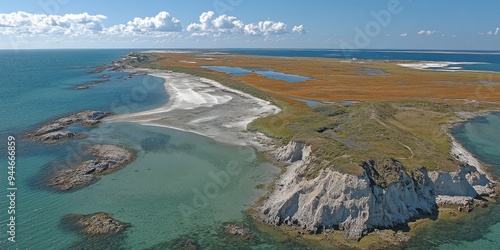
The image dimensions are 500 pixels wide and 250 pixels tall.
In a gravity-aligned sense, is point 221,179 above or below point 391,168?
below

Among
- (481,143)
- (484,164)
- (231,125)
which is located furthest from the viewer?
(231,125)

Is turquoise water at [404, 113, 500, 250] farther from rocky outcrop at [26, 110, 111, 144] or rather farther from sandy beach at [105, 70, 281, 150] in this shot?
rocky outcrop at [26, 110, 111, 144]

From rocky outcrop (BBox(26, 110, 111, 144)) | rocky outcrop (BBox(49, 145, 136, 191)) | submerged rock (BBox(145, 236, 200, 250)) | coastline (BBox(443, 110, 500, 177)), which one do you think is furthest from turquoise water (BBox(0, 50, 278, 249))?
coastline (BBox(443, 110, 500, 177))

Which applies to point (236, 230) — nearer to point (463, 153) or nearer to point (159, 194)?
point (159, 194)

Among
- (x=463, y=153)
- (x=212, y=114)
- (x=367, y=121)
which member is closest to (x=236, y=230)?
(x=367, y=121)

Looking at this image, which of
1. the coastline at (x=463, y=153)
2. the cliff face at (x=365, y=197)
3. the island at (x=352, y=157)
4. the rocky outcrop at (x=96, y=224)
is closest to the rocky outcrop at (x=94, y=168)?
the rocky outcrop at (x=96, y=224)

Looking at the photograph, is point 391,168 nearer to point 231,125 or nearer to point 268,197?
point 268,197

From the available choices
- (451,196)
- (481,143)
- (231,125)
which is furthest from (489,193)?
(231,125)
